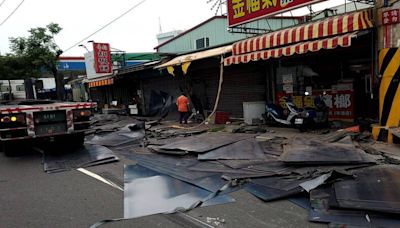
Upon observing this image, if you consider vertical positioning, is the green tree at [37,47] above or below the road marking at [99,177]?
above

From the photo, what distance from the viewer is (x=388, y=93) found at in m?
8.87

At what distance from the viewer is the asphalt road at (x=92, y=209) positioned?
15.4 ft

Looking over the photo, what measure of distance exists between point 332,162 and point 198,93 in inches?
489

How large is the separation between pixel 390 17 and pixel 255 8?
4992 mm

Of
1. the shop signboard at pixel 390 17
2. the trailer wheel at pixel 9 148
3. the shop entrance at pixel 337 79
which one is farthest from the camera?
the shop entrance at pixel 337 79

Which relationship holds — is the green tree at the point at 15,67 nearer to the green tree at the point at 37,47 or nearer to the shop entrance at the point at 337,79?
the green tree at the point at 37,47

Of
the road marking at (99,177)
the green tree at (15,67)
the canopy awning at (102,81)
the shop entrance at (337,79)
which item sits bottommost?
the road marking at (99,177)

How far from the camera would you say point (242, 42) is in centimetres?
1296

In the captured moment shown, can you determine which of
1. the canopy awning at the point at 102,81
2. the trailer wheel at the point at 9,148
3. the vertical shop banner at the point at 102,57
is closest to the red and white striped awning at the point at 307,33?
the trailer wheel at the point at 9,148

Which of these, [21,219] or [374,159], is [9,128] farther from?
[374,159]

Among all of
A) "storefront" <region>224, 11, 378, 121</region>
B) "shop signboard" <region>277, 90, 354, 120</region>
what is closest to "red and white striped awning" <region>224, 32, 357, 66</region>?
"storefront" <region>224, 11, 378, 121</region>

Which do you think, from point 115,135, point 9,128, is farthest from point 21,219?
point 115,135

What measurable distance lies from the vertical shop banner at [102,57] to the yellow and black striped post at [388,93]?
799 inches

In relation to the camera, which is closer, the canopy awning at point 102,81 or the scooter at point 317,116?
the scooter at point 317,116
